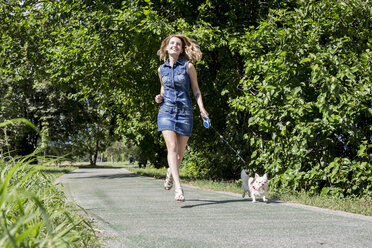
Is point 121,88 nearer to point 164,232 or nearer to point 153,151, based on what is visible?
point 164,232

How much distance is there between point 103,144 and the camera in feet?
167

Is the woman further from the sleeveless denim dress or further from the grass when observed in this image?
the grass

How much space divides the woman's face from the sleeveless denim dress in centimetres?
20

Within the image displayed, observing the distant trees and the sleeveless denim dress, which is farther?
the distant trees

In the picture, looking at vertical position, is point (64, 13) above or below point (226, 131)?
above

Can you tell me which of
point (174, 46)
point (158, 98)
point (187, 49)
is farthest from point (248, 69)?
point (158, 98)

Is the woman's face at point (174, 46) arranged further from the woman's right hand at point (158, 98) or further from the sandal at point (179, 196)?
the sandal at point (179, 196)

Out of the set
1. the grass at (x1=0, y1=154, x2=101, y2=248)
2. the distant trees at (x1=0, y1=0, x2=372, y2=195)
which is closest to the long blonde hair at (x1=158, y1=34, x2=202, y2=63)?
the distant trees at (x1=0, y1=0, x2=372, y2=195)

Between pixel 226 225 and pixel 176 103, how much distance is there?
7.52 feet

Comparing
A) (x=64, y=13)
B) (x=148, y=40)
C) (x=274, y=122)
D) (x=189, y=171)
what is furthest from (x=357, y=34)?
(x=189, y=171)

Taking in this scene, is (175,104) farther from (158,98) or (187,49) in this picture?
(187,49)

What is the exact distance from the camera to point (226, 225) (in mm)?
3936

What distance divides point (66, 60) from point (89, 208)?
303 inches

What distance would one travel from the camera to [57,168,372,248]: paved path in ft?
10.4
